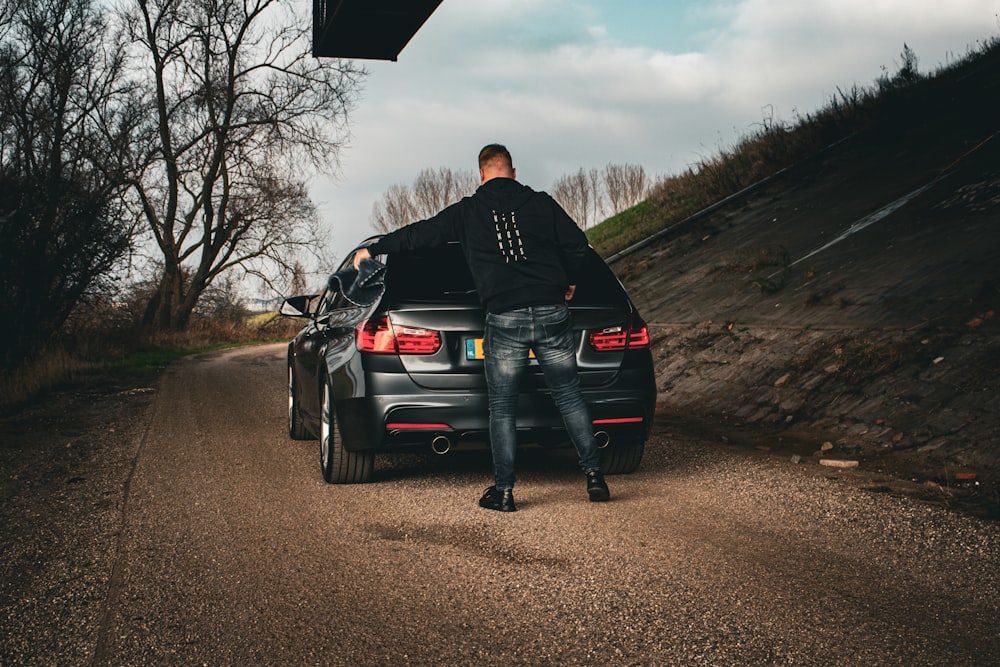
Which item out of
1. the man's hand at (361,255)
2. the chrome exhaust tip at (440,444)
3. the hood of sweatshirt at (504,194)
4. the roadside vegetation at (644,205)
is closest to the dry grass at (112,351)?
the roadside vegetation at (644,205)

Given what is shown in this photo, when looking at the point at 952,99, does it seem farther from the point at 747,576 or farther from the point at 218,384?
the point at 747,576

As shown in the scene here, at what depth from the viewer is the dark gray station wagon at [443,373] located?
541cm

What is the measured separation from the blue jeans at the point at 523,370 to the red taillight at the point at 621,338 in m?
0.43

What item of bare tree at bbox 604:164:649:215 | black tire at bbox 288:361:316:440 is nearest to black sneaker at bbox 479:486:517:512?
black tire at bbox 288:361:316:440

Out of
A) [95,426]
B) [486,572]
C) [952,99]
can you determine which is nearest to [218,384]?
[95,426]

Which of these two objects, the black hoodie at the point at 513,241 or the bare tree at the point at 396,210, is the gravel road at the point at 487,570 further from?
the bare tree at the point at 396,210

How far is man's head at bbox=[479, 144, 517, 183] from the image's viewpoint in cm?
525

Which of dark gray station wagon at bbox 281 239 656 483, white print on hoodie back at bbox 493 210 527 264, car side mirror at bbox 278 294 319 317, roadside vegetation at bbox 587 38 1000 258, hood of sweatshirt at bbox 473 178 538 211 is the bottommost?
dark gray station wagon at bbox 281 239 656 483

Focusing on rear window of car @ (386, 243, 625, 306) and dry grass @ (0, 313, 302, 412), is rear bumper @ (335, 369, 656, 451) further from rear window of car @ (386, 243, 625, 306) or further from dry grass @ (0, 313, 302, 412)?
dry grass @ (0, 313, 302, 412)

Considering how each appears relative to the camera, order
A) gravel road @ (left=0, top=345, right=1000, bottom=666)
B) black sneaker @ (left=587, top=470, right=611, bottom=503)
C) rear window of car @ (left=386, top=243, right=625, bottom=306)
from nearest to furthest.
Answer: gravel road @ (left=0, top=345, right=1000, bottom=666)
black sneaker @ (left=587, top=470, right=611, bottom=503)
rear window of car @ (left=386, top=243, right=625, bottom=306)

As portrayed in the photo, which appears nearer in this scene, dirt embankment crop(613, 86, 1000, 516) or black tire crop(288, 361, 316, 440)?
dirt embankment crop(613, 86, 1000, 516)

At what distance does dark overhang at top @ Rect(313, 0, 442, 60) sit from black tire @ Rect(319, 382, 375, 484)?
458 centimetres

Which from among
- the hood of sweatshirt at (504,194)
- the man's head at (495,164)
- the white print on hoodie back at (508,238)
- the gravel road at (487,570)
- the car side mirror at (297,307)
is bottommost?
the gravel road at (487,570)

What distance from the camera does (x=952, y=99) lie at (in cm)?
1623
